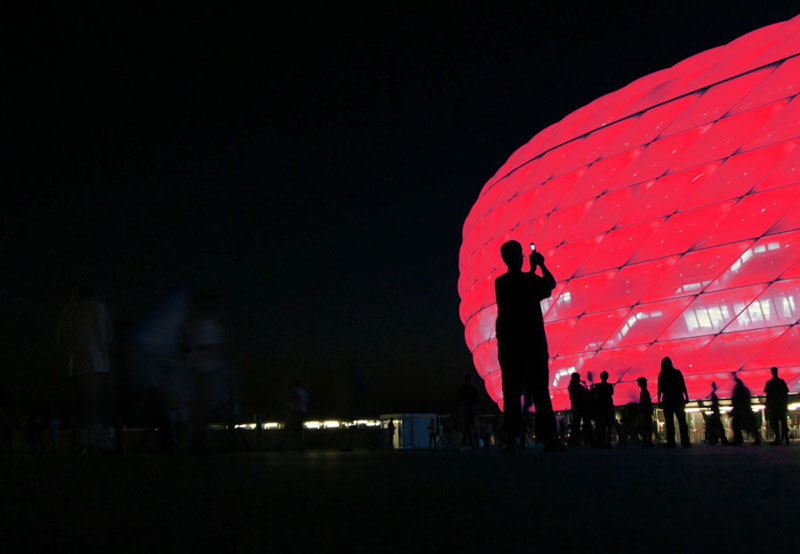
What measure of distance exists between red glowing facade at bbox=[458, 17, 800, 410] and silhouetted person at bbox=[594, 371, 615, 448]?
6187mm

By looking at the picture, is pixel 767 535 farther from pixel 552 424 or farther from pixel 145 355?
pixel 145 355

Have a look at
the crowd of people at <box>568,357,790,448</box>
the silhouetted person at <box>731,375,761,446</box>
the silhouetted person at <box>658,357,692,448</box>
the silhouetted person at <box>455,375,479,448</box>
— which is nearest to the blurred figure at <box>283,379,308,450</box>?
the silhouetted person at <box>455,375,479,448</box>

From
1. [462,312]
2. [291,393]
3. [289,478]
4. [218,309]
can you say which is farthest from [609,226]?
[289,478]

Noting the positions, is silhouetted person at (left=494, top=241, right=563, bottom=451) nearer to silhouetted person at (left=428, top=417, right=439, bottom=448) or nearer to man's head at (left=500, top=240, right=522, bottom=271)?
man's head at (left=500, top=240, right=522, bottom=271)

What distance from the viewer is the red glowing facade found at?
49.3 feet

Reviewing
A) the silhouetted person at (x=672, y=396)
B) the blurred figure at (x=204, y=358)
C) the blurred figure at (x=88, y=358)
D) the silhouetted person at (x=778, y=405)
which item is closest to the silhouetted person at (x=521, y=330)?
the blurred figure at (x=204, y=358)

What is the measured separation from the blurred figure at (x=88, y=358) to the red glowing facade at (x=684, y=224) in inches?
491

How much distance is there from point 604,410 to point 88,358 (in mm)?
6741

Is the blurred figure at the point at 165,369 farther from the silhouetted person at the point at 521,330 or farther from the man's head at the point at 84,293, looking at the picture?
the silhouetted person at the point at 521,330

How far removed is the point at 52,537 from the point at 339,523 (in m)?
0.43

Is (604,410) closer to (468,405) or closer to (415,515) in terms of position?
(468,405)

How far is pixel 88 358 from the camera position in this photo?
631 cm

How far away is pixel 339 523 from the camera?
4.17ft

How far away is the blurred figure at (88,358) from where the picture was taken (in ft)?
20.7
